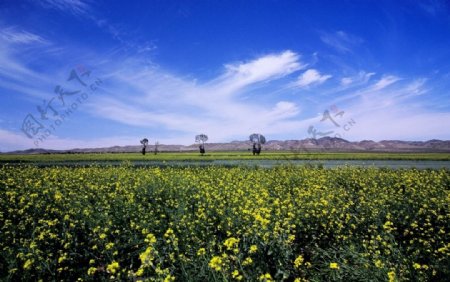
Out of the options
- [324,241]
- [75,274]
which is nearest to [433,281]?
[324,241]

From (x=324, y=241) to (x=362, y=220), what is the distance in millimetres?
1233

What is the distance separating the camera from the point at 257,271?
5496 millimetres

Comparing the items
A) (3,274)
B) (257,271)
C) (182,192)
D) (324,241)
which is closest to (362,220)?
(324,241)

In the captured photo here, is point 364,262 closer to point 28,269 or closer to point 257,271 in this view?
point 257,271

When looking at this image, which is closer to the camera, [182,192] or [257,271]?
[257,271]

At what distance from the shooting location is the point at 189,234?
7441 millimetres

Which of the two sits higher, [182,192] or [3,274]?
[182,192]

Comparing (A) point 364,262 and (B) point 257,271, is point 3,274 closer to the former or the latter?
(B) point 257,271

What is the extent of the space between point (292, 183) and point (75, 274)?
35.1 feet

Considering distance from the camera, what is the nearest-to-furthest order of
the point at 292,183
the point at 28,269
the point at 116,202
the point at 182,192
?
the point at 28,269 → the point at 116,202 → the point at 182,192 → the point at 292,183

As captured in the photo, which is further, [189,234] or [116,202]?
[116,202]

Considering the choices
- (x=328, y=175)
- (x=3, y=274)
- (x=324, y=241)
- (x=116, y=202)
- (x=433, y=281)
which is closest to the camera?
(x=433, y=281)

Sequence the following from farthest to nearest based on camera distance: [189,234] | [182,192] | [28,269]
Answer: [182,192] < [189,234] < [28,269]

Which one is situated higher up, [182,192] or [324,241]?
[182,192]
